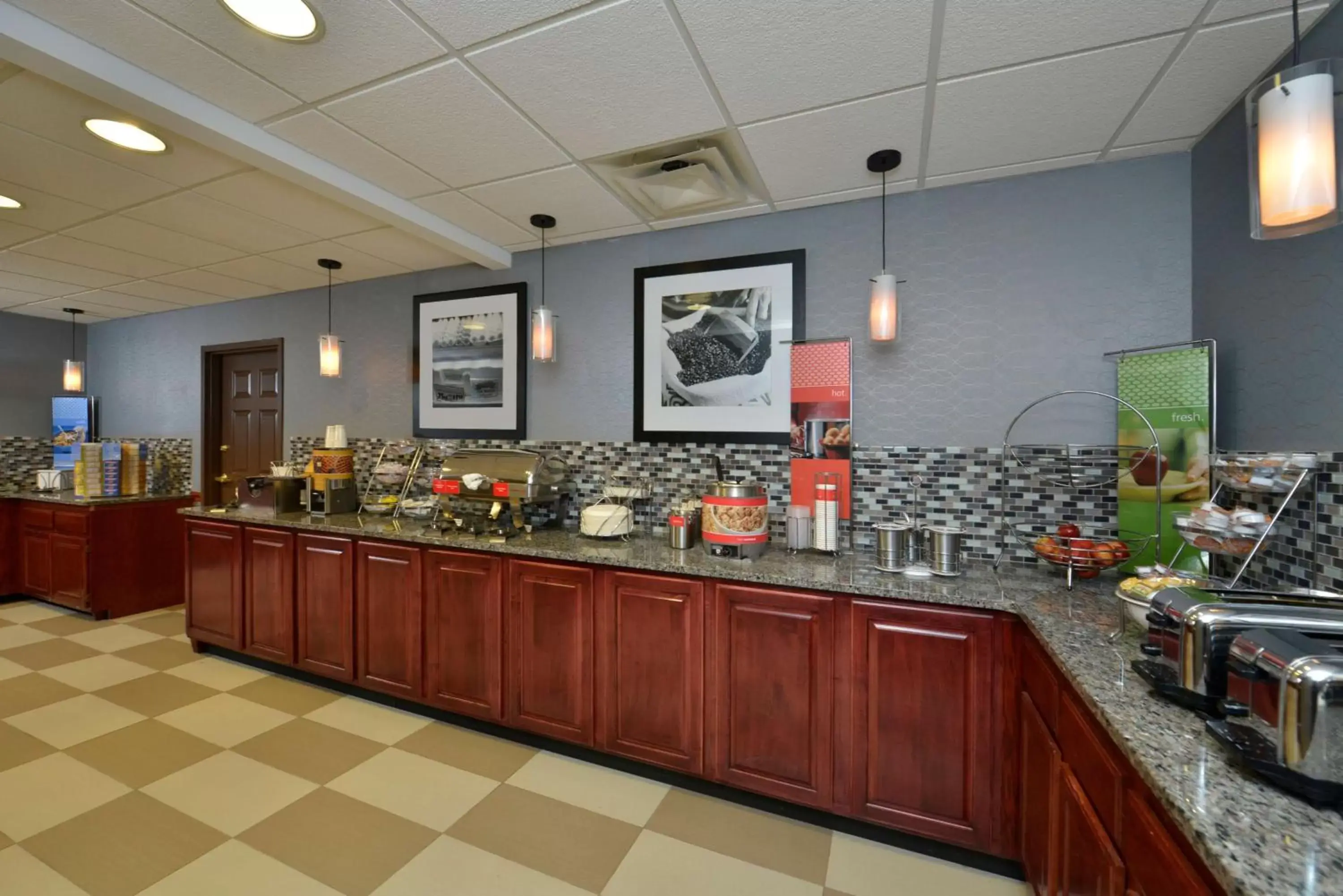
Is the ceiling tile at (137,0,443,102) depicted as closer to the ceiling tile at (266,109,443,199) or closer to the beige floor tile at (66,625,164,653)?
the ceiling tile at (266,109,443,199)

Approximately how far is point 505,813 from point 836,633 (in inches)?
58.0

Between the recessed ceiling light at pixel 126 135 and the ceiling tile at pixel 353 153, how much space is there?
1.75 feet

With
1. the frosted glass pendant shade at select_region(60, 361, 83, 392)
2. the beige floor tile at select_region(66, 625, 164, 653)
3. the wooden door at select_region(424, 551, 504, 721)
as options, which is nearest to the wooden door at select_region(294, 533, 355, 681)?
the wooden door at select_region(424, 551, 504, 721)

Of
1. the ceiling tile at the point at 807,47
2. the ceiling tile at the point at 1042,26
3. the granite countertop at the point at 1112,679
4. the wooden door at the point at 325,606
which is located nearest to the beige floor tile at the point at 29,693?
the wooden door at the point at 325,606

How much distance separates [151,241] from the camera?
11.5 feet

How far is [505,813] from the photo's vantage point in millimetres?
2182

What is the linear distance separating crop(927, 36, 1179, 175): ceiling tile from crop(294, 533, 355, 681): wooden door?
11.4ft

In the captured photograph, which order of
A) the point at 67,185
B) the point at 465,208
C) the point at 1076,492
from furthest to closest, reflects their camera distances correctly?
the point at 465,208
the point at 67,185
the point at 1076,492

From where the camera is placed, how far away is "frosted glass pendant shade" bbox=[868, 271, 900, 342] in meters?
2.38

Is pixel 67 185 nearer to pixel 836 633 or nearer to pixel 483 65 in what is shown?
pixel 483 65

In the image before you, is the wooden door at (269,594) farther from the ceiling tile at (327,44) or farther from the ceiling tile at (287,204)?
the ceiling tile at (327,44)

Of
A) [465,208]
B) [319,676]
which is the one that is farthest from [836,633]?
[319,676]

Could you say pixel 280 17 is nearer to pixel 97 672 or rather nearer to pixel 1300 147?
pixel 1300 147

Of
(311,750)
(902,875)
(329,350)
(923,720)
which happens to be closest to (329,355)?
(329,350)
